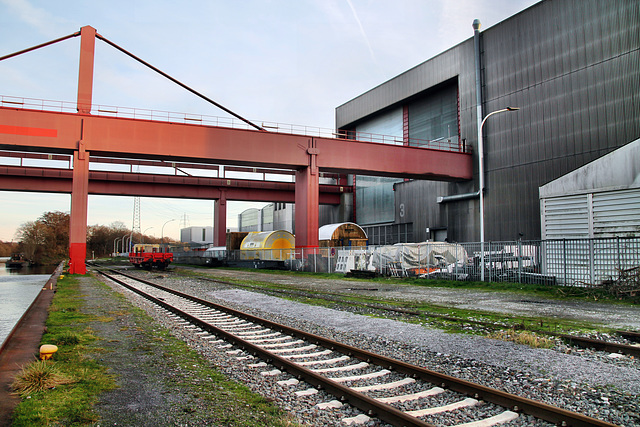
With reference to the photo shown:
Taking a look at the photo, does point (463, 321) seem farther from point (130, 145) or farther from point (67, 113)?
point (67, 113)

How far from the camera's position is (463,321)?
1038cm

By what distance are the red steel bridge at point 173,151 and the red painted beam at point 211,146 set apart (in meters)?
0.06

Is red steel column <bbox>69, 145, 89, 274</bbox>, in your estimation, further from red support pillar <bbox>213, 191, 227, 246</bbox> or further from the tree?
the tree

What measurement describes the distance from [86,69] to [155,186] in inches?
714

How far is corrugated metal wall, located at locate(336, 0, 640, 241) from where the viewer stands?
2631cm

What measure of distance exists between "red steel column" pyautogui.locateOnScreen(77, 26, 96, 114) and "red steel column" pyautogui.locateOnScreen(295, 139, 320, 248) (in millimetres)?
16644

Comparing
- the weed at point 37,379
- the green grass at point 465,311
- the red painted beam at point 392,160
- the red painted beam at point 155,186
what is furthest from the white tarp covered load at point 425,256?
the red painted beam at point 155,186

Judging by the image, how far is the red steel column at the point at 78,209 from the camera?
30141 millimetres

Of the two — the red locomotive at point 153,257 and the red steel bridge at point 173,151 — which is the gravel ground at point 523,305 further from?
the red locomotive at point 153,257

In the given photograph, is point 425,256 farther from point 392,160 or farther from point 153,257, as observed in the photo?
point 153,257

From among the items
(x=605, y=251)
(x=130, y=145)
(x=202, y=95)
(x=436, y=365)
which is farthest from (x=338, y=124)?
(x=436, y=365)

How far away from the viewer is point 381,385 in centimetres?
561

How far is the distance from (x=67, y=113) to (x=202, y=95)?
13524 mm

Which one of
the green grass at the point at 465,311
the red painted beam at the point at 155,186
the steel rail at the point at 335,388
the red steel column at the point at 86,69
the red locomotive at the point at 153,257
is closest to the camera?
the steel rail at the point at 335,388
